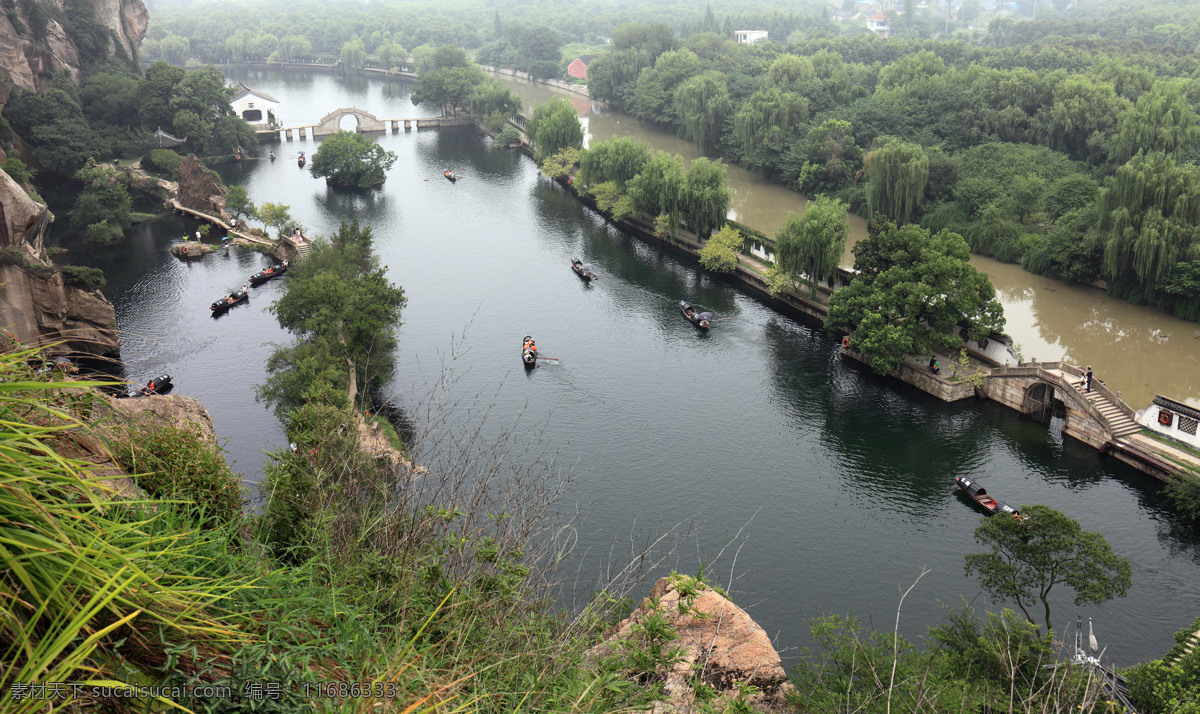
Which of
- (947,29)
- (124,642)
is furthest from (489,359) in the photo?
(947,29)

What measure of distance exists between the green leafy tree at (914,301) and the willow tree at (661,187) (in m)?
20.5

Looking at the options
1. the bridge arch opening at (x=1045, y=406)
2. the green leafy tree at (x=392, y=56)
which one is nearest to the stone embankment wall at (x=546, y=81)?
the green leafy tree at (x=392, y=56)

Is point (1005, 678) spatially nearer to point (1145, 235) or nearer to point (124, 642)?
point (124, 642)

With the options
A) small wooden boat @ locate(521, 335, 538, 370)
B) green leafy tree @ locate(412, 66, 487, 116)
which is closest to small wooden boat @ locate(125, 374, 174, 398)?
small wooden boat @ locate(521, 335, 538, 370)

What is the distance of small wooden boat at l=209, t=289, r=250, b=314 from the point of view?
178 feet

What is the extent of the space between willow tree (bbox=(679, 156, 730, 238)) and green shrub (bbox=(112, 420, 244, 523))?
53.4 m

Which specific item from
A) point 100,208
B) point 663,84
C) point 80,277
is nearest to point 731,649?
point 80,277

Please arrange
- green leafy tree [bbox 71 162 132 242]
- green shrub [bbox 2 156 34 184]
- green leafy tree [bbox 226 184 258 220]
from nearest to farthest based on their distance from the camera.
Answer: green shrub [bbox 2 156 34 184], green leafy tree [bbox 71 162 132 242], green leafy tree [bbox 226 184 258 220]

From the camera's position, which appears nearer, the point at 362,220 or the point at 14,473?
the point at 14,473

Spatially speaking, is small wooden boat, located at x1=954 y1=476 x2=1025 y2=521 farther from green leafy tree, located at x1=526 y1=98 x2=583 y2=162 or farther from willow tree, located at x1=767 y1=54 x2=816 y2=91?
willow tree, located at x1=767 y1=54 x2=816 y2=91

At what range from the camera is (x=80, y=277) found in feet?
152

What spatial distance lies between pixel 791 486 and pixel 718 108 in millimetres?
60467

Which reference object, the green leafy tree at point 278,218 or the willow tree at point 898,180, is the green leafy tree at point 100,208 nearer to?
the green leafy tree at point 278,218

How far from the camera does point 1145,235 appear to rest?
49844 millimetres
